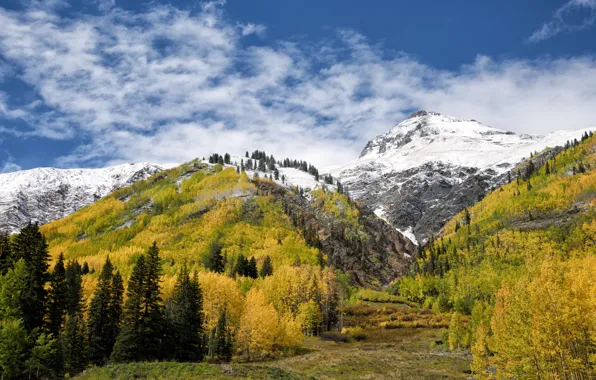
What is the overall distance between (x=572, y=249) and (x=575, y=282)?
15538 cm

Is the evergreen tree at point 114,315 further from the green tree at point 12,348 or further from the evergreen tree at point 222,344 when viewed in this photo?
the green tree at point 12,348

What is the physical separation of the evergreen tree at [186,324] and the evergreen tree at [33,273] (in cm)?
2024

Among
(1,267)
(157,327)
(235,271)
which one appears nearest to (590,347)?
(157,327)

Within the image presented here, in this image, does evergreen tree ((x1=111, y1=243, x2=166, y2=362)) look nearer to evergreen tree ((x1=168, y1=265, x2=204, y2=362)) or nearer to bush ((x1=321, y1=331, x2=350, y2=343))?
evergreen tree ((x1=168, y1=265, x2=204, y2=362))

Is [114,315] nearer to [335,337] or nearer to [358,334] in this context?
[335,337]

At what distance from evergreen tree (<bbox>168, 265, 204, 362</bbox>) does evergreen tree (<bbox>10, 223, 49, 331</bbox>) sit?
797 inches

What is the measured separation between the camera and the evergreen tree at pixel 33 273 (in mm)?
53625

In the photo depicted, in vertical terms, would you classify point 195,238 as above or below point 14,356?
above

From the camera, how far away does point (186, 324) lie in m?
71.8

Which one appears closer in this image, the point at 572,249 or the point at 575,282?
the point at 575,282

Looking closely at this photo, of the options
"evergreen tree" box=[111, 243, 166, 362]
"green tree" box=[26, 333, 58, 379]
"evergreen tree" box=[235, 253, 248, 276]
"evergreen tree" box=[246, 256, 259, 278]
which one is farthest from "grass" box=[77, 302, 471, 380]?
"evergreen tree" box=[235, 253, 248, 276]

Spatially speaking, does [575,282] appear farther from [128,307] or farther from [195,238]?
[195,238]

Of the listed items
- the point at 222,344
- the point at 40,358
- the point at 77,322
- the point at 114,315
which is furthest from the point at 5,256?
the point at 222,344

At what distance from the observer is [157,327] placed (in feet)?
195
